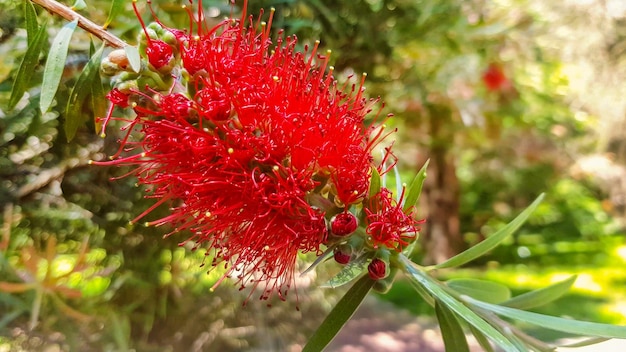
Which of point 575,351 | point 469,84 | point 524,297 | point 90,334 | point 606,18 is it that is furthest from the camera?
point 606,18

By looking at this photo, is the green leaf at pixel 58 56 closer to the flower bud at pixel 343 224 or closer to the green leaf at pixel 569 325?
the flower bud at pixel 343 224

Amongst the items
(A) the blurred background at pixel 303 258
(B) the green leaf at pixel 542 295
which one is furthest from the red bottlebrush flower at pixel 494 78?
(B) the green leaf at pixel 542 295

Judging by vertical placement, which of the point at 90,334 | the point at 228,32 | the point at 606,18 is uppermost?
the point at 606,18

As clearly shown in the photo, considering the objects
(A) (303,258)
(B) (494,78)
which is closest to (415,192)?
(A) (303,258)

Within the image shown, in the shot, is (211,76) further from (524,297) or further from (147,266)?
(147,266)

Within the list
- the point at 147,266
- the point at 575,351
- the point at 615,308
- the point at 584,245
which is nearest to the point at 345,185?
the point at 147,266

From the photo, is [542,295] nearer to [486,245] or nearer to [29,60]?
[486,245]

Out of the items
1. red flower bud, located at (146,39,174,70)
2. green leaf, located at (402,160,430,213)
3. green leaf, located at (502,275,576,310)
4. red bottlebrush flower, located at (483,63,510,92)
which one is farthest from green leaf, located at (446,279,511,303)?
red bottlebrush flower, located at (483,63,510,92)
